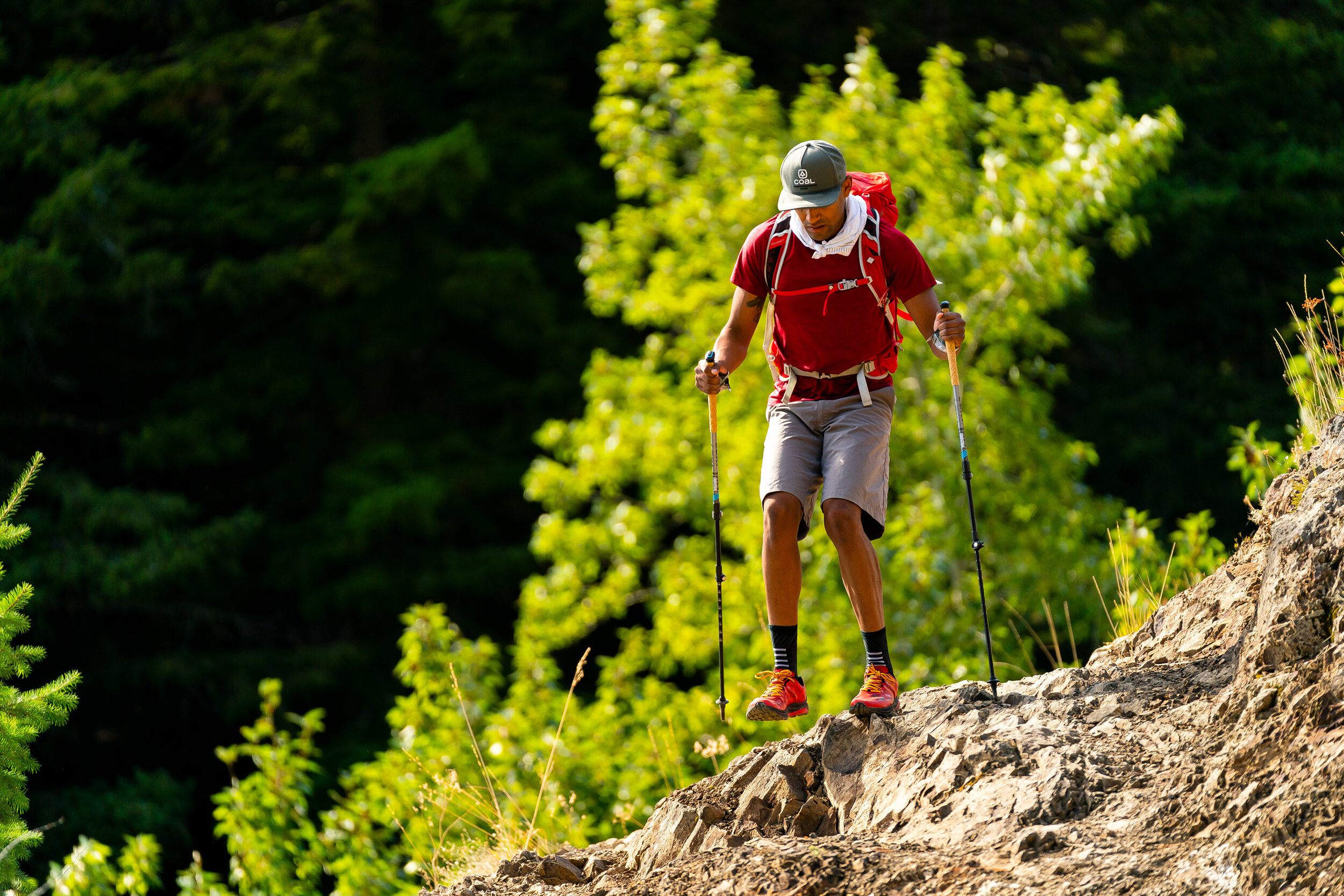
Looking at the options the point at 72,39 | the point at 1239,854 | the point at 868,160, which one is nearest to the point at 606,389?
the point at 868,160

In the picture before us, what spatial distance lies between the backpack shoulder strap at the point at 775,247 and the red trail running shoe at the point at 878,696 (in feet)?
4.19

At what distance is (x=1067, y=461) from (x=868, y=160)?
261 cm

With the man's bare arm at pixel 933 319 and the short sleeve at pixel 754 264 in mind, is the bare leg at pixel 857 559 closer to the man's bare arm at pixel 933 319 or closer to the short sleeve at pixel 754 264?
the man's bare arm at pixel 933 319

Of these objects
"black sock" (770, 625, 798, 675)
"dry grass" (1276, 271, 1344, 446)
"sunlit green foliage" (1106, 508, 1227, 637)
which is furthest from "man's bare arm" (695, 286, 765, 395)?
"sunlit green foliage" (1106, 508, 1227, 637)

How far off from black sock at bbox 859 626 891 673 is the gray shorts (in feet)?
1.02

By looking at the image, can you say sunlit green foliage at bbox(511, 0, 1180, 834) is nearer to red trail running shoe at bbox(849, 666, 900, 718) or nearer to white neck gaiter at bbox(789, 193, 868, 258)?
red trail running shoe at bbox(849, 666, 900, 718)

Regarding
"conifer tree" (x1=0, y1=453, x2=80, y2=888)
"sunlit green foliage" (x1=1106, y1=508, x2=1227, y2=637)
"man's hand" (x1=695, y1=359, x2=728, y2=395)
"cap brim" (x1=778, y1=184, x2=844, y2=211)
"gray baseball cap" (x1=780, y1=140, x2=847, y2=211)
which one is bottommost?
"sunlit green foliage" (x1=1106, y1=508, x2=1227, y2=637)

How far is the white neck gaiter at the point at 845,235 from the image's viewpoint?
13.5ft

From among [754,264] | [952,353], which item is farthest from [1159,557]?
[754,264]

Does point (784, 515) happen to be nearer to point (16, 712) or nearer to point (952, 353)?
point (952, 353)

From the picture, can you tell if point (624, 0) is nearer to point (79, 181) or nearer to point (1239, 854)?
point (79, 181)

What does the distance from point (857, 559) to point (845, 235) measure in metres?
1.03

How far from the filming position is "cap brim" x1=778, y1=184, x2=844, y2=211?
403cm

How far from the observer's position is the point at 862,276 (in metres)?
4.14
